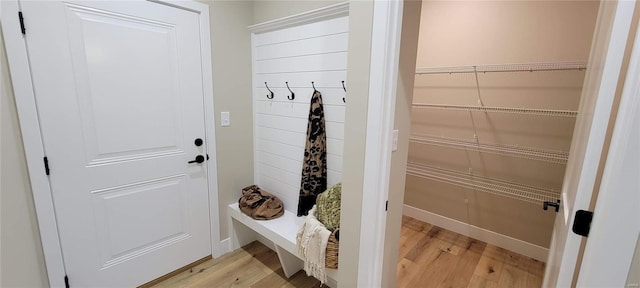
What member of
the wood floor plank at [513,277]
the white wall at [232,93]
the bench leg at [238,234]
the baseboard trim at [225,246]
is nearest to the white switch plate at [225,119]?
the white wall at [232,93]

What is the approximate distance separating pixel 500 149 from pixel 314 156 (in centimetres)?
159

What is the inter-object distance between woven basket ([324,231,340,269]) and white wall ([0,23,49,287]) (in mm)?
1521

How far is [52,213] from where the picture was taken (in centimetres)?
154

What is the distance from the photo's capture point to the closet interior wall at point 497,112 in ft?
6.68

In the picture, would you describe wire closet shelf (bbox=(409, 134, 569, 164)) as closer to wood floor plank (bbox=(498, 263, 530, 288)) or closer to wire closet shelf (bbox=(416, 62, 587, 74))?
wire closet shelf (bbox=(416, 62, 587, 74))

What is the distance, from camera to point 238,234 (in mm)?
2459

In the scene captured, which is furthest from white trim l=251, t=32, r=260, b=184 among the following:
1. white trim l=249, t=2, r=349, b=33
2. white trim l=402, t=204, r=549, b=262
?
white trim l=402, t=204, r=549, b=262

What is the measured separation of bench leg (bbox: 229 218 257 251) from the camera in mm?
2412

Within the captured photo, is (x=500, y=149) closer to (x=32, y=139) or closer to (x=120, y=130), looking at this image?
(x=120, y=130)

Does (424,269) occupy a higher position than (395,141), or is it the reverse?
(395,141)

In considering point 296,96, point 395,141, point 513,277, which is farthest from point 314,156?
point 513,277

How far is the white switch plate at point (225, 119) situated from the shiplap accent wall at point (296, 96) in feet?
0.82

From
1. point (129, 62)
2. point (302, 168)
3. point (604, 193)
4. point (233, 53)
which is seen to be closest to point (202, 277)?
point (302, 168)

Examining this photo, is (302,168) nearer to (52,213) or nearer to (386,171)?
(386,171)
